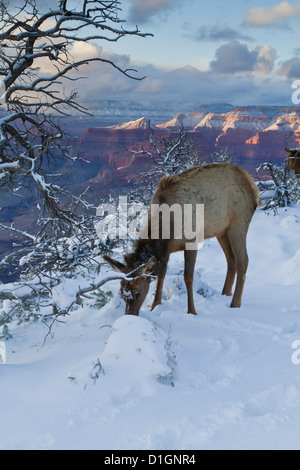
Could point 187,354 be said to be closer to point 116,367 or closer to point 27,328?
point 116,367

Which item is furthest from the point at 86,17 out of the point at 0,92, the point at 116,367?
the point at 116,367

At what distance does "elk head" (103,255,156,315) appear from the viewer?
4902 millimetres

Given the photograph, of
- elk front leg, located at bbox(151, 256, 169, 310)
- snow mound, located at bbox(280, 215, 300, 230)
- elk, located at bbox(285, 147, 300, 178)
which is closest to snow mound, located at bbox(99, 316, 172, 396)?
elk front leg, located at bbox(151, 256, 169, 310)

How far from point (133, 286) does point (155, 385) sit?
6.76 feet

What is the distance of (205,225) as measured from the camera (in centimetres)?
614

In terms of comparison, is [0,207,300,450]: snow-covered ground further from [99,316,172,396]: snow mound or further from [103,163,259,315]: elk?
[103,163,259,315]: elk

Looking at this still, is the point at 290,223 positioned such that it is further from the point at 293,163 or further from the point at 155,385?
the point at 155,385

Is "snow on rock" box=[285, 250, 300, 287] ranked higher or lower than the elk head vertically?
lower

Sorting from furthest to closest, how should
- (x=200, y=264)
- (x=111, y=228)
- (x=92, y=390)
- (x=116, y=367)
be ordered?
(x=111, y=228), (x=200, y=264), (x=116, y=367), (x=92, y=390)

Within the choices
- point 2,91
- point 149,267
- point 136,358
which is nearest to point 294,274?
point 149,267

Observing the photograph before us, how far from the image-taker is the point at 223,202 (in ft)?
20.6

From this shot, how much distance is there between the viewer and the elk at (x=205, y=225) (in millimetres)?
5180

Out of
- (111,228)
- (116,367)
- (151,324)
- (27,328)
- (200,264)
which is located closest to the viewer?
(116,367)
